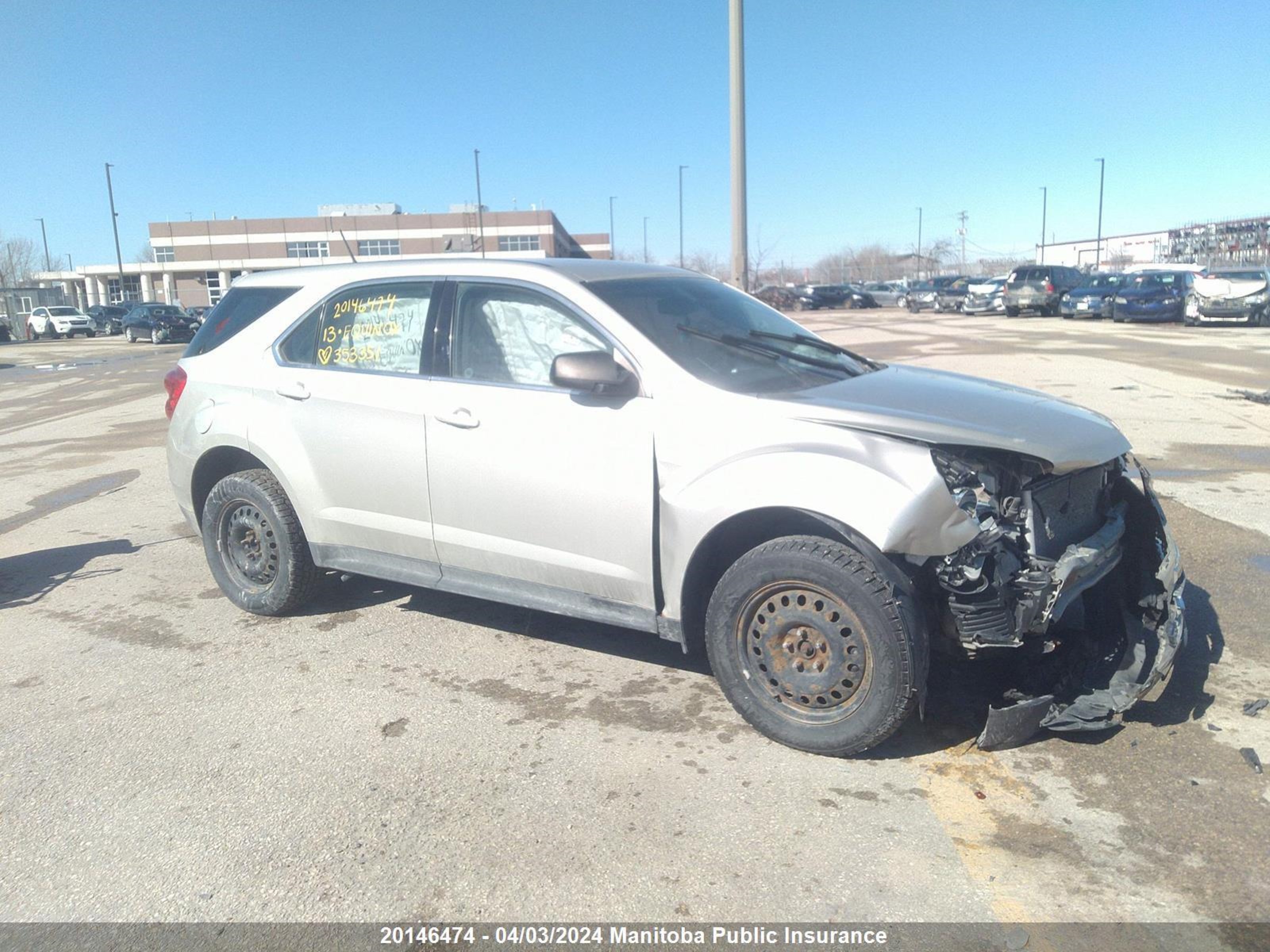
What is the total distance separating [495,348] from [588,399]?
629 mm

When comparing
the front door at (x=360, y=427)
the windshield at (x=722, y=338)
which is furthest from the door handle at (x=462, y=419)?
the windshield at (x=722, y=338)

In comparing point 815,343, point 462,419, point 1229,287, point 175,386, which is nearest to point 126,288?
point 1229,287

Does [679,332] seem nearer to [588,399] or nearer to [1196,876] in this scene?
[588,399]

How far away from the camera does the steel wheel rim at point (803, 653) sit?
136 inches

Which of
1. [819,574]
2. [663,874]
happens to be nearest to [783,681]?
[819,574]

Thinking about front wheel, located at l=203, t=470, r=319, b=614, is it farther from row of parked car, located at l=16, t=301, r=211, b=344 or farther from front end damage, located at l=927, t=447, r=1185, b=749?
row of parked car, located at l=16, t=301, r=211, b=344

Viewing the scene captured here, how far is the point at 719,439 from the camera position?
3682 mm

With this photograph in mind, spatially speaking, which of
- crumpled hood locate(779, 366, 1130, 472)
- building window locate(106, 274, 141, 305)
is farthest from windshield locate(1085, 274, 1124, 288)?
building window locate(106, 274, 141, 305)

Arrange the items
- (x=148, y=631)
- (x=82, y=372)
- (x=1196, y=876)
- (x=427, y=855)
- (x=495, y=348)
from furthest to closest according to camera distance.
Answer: (x=82, y=372), (x=148, y=631), (x=495, y=348), (x=427, y=855), (x=1196, y=876)

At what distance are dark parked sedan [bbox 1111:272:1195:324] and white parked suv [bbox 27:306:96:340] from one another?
46.7 meters

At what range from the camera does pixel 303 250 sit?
66.2m

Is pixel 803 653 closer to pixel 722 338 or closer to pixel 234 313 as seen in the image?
pixel 722 338

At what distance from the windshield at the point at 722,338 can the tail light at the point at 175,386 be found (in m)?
2.58

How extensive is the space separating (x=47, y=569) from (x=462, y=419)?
387 cm
